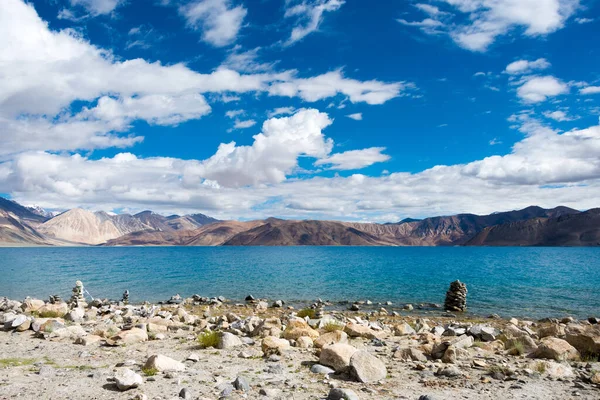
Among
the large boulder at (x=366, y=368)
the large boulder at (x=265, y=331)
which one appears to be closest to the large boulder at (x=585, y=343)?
the large boulder at (x=366, y=368)

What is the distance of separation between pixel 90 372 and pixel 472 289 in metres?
50.7

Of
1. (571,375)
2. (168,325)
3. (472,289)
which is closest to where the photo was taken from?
(571,375)

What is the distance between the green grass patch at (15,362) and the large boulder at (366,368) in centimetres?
952

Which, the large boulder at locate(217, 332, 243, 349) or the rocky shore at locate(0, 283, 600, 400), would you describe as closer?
the rocky shore at locate(0, 283, 600, 400)

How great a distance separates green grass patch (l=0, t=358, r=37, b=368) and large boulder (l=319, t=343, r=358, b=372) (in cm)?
872

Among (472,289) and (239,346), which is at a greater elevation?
(239,346)

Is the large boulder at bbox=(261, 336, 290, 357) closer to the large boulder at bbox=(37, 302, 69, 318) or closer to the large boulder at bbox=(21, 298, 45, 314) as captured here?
the large boulder at bbox=(37, 302, 69, 318)

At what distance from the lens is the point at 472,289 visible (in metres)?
52.4

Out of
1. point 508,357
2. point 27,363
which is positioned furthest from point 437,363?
point 27,363

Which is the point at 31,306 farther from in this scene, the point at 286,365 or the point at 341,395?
the point at 341,395

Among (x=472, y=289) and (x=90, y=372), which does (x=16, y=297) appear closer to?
(x=90, y=372)

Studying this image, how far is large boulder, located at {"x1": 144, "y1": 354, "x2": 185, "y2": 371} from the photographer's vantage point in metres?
10.9

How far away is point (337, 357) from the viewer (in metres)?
11.5

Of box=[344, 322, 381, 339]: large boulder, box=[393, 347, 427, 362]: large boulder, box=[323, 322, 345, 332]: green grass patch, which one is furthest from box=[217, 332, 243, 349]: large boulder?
box=[393, 347, 427, 362]: large boulder
